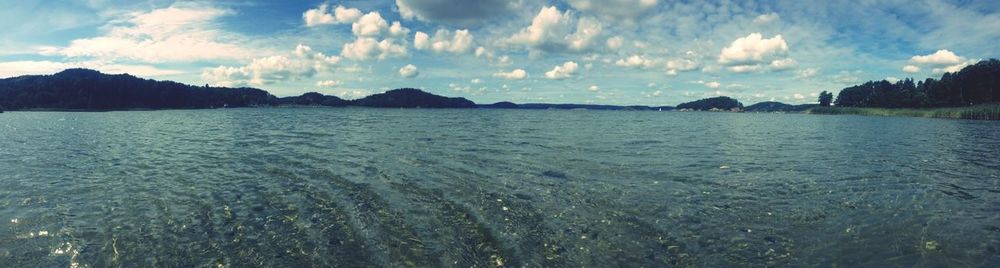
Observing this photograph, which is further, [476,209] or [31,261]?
[476,209]

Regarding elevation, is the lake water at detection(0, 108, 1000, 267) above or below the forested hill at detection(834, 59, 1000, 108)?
below

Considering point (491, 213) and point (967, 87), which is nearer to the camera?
point (491, 213)

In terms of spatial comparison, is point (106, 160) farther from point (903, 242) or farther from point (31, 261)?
point (903, 242)

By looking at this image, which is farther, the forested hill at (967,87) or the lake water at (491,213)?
the forested hill at (967,87)

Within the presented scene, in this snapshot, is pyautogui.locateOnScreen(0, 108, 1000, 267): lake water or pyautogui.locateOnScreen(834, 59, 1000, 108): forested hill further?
pyautogui.locateOnScreen(834, 59, 1000, 108): forested hill

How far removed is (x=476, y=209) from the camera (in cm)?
1739

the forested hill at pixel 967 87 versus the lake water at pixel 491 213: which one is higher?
the forested hill at pixel 967 87

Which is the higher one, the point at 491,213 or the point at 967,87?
the point at 967,87

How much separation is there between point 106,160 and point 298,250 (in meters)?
28.1

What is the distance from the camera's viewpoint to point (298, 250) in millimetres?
12711

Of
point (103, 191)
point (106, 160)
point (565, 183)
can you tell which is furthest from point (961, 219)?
point (106, 160)

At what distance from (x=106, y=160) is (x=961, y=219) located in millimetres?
44882

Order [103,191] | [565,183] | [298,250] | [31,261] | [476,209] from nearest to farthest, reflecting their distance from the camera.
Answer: [31,261]
[298,250]
[476,209]
[103,191]
[565,183]

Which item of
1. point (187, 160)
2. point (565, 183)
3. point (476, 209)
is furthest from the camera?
point (187, 160)
